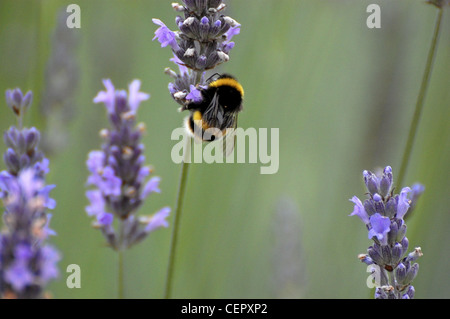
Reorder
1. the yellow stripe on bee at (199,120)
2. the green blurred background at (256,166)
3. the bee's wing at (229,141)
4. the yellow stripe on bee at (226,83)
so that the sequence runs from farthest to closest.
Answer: the green blurred background at (256,166)
the bee's wing at (229,141)
the yellow stripe on bee at (226,83)
the yellow stripe on bee at (199,120)

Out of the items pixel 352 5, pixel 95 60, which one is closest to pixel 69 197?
pixel 95 60

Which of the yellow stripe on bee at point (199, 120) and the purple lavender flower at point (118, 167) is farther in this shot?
the yellow stripe on bee at point (199, 120)

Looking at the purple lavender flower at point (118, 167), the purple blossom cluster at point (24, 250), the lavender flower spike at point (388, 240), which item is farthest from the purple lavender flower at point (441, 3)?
the purple blossom cluster at point (24, 250)

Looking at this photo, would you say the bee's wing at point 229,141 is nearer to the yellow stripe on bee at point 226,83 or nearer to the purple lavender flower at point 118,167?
the yellow stripe on bee at point 226,83

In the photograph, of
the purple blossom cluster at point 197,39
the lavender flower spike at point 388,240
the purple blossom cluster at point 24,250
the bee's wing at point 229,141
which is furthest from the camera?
the bee's wing at point 229,141

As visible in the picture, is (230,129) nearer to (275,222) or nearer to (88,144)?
(275,222)

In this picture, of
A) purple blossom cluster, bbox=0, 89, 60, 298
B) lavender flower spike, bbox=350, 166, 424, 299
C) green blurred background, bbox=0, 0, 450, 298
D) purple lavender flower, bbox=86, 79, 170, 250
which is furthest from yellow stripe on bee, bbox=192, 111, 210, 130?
green blurred background, bbox=0, 0, 450, 298

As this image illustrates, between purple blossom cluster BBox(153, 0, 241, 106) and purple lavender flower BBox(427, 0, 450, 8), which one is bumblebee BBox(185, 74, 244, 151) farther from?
purple lavender flower BBox(427, 0, 450, 8)
